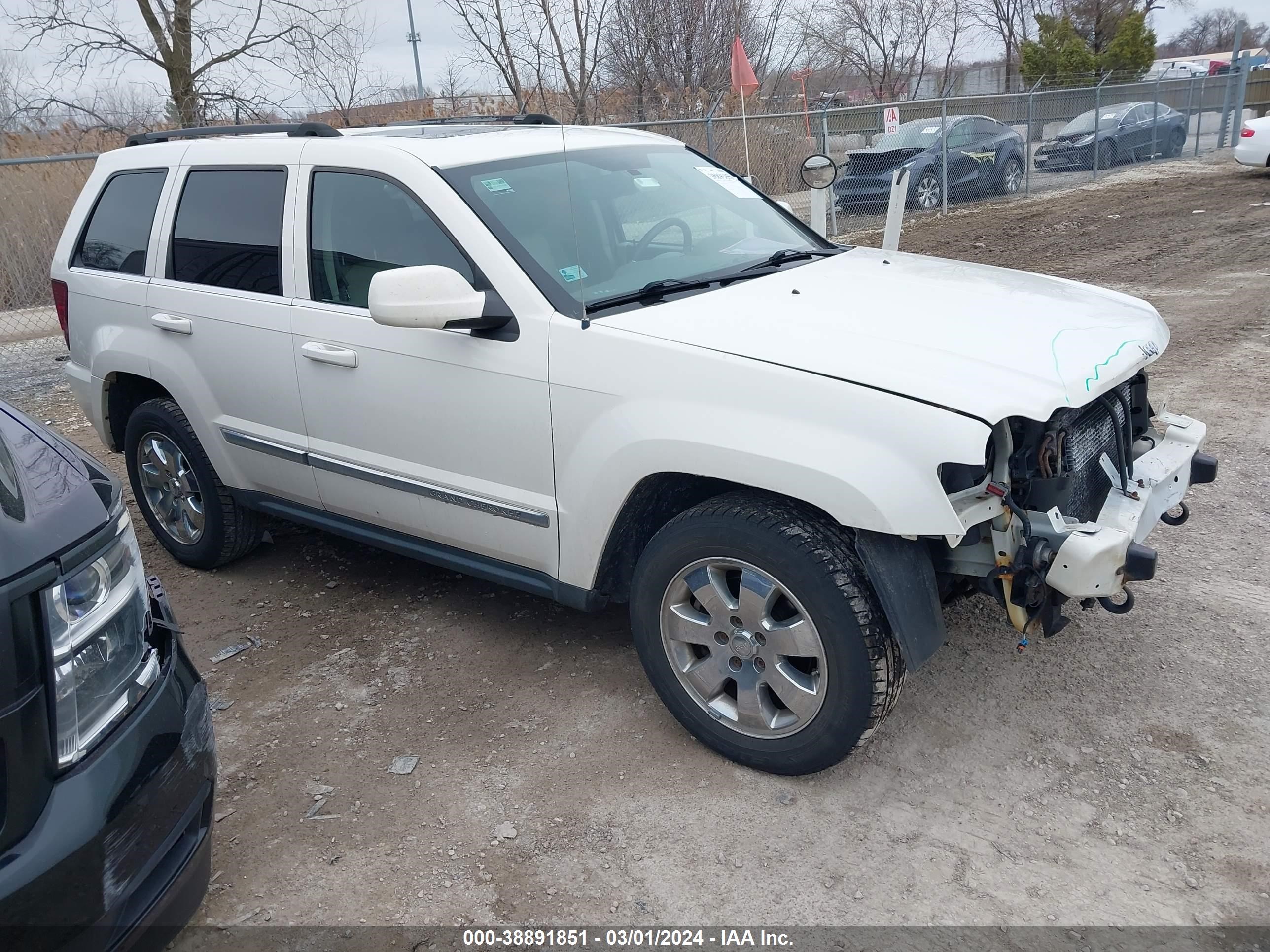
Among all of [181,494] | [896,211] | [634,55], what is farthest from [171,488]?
[634,55]

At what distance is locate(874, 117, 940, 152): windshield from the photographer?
15.9m

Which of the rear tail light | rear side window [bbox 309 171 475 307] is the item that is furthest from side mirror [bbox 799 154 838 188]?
the rear tail light

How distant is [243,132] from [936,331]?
314 cm

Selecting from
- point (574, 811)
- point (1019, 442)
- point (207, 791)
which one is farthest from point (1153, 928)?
point (207, 791)

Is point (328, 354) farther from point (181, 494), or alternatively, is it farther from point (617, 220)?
point (181, 494)

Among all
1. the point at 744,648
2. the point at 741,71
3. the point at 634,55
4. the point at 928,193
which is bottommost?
the point at 744,648

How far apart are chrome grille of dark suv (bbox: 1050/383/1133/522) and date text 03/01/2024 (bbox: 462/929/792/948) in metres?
1.47

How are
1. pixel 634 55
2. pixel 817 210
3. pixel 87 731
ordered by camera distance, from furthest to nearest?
pixel 634 55
pixel 817 210
pixel 87 731

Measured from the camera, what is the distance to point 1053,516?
9.20 feet

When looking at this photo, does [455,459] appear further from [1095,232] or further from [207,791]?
[1095,232]

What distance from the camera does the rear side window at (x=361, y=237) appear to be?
3604 mm

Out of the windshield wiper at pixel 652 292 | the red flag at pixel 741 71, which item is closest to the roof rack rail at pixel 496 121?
the windshield wiper at pixel 652 292

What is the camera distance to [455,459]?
360 cm

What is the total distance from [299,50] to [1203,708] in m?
13.3
